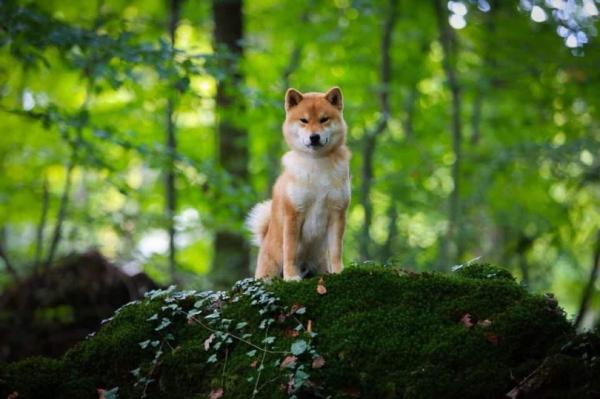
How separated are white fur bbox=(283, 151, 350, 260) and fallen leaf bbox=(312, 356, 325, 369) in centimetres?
172

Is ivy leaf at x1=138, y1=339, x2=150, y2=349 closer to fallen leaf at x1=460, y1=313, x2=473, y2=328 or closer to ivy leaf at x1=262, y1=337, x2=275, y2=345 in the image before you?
ivy leaf at x1=262, y1=337, x2=275, y2=345

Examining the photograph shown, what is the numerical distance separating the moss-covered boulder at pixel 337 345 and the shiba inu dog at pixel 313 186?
91cm

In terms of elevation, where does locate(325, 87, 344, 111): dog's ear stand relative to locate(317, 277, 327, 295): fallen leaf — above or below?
above

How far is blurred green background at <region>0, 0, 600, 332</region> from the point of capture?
9.45 m

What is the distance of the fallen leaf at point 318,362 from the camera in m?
4.07

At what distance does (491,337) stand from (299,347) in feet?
3.69

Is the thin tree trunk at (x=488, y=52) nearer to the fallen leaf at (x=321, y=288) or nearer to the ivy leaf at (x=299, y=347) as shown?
the fallen leaf at (x=321, y=288)

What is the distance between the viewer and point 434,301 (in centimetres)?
443

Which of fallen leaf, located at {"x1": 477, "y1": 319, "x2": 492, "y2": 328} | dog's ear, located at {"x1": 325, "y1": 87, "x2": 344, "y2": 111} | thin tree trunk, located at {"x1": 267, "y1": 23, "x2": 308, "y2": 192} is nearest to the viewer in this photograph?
fallen leaf, located at {"x1": 477, "y1": 319, "x2": 492, "y2": 328}

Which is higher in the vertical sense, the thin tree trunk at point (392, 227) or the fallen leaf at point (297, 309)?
the fallen leaf at point (297, 309)

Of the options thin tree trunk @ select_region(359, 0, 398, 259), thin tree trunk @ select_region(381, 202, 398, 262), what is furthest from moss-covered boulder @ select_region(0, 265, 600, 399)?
thin tree trunk @ select_region(381, 202, 398, 262)

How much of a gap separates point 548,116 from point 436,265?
17.8 feet

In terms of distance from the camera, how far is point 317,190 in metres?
5.59

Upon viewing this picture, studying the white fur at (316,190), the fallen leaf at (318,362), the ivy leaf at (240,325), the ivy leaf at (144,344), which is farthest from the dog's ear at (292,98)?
the fallen leaf at (318,362)
